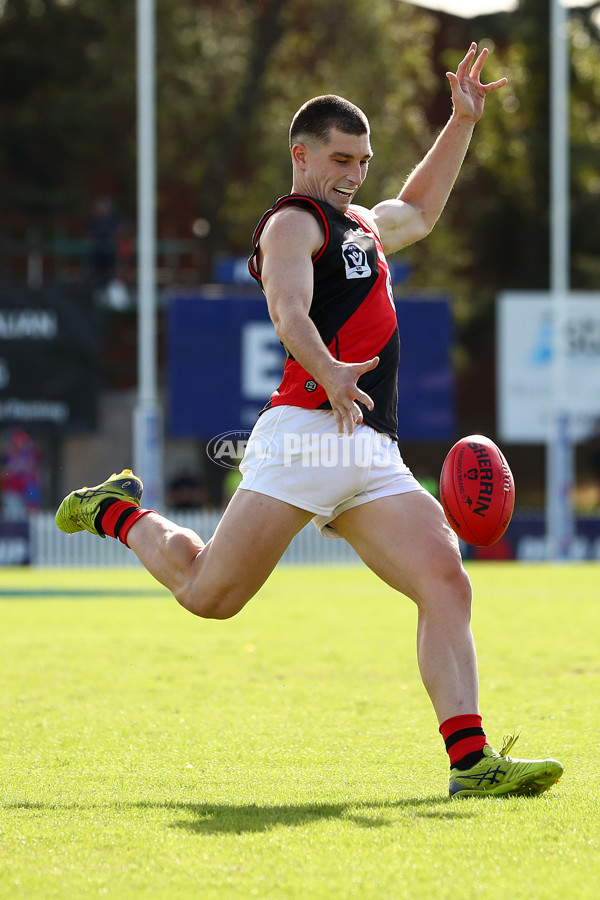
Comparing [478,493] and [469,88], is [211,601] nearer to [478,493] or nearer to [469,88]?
[478,493]

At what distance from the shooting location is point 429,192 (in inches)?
202

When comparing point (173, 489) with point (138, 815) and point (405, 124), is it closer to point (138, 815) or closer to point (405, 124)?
point (405, 124)

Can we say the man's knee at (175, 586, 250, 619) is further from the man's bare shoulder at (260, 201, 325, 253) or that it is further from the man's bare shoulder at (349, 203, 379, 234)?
the man's bare shoulder at (349, 203, 379, 234)

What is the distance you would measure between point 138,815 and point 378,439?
1380mm

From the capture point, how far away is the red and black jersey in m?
4.36

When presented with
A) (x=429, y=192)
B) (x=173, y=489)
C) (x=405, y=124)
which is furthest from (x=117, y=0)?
(x=429, y=192)

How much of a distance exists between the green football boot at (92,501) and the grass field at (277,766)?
2.78 feet

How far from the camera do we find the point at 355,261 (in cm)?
442

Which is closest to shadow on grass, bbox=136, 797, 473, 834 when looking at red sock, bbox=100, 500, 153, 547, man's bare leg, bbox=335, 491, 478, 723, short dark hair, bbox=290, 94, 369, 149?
man's bare leg, bbox=335, 491, 478, 723

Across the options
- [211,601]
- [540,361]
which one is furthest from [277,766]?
[540,361]

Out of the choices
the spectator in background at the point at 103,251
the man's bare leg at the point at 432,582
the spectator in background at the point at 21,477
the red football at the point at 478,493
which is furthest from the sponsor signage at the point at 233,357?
the man's bare leg at the point at 432,582

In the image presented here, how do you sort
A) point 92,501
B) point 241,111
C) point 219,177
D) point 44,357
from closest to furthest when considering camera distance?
point 92,501, point 44,357, point 241,111, point 219,177

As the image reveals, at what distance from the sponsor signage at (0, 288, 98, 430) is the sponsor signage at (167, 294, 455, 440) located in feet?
5.21

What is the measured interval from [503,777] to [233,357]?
13297 mm
